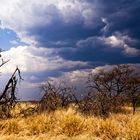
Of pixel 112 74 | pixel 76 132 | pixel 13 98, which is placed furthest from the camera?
pixel 112 74

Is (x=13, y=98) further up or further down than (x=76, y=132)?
further up

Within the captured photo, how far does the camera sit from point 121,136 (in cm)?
1333

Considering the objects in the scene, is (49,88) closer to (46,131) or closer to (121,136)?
(46,131)

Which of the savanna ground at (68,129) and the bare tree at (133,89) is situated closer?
the savanna ground at (68,129)

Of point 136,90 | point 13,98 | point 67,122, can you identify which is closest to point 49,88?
point 13,98

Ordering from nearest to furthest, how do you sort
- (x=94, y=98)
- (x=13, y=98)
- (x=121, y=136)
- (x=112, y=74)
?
(x=121, y=136) < (x=13, y=98) < (x=94, y=98) < (x=112, y=74)

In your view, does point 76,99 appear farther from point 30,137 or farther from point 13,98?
point 30,137

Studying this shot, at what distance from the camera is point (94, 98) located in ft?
76.8

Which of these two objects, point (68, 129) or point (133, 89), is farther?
point (133, 89)

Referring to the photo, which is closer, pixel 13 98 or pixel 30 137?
pixel 30 137

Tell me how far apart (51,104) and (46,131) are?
673 cm

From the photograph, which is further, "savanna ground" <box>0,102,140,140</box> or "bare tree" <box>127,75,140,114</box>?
"bare tree" <box>127,75,140,114</box>

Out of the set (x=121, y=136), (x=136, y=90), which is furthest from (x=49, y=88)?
(x=136, y=90)

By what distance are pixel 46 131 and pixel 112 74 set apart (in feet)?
120
